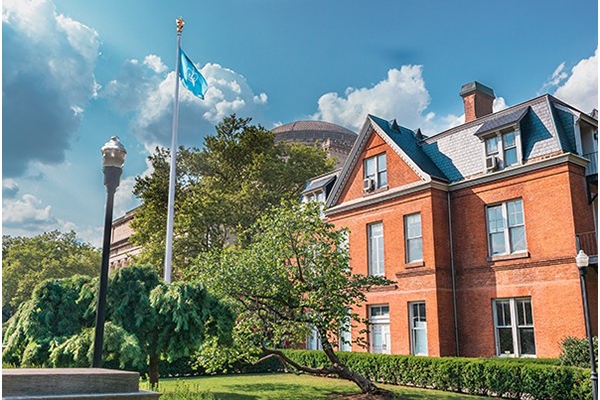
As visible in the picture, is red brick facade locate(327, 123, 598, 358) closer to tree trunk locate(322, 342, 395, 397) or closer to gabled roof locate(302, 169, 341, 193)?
gabled roof locate(302, 169, 341, 193)

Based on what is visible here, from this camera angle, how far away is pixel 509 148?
22.6 meters

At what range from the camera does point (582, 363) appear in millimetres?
17688

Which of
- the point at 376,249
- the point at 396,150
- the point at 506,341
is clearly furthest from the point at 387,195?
the point at 506,341

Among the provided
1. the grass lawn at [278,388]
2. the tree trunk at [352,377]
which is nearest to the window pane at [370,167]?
the grass lawn at [278,388]

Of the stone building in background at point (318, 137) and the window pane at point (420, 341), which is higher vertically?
the stone building in background at point (318, 137)

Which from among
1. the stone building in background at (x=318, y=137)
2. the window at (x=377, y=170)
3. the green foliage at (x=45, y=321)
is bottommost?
the green foliage at (x=45, y=321)

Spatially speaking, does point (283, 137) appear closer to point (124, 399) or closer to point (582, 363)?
point (582, 363)

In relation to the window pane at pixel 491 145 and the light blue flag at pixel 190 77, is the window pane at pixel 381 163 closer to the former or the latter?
the window pane at pixel 491 145

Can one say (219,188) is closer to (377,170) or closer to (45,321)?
(377,170)

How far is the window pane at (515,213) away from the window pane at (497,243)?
0.70 m

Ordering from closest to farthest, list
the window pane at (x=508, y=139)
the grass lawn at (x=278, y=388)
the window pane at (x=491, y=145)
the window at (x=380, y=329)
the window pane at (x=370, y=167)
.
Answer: the grass lawn at (x=278, y=388) < the window pane at (x=508, y=139) < the window pane at (x=491, y=145) < the window at (x=380, y=329) < the window pane at (x=370, y=167)

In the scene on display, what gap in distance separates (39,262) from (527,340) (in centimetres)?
6257

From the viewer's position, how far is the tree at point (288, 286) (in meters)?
16.7

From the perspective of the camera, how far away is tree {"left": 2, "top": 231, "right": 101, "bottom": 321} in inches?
2507
